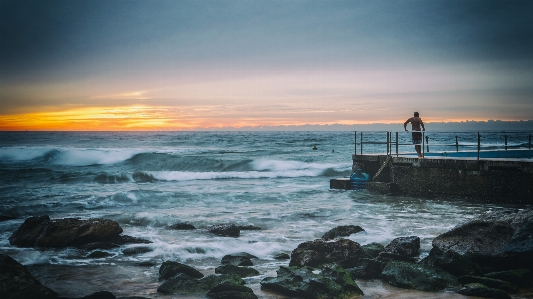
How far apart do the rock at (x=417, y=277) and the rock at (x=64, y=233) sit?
6.00 meters

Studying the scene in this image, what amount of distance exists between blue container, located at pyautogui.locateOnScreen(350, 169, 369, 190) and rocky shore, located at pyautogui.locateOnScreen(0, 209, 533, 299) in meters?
9.84

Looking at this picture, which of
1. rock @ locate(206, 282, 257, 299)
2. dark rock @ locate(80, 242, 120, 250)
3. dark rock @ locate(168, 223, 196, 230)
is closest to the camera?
rock @ locate(206, 282, 257, 299)

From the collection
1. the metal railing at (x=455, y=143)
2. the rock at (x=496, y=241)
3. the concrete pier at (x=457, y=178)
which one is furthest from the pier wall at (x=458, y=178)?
the rock at (x=496, y=241)

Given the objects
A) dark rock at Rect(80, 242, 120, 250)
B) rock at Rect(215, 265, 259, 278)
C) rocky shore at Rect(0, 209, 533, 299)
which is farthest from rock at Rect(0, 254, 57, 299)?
dark rock at Rect(80, 242, 120, 250)

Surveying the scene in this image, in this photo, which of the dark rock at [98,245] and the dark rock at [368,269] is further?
the dark rock at [98,245]

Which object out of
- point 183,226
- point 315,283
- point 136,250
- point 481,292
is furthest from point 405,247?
point 183,226

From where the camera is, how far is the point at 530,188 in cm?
1316

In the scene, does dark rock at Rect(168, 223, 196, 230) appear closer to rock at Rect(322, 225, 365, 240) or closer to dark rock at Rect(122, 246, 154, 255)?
dark rock at Rect(122, 246, 154, 255)

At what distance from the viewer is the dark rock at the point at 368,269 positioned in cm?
676

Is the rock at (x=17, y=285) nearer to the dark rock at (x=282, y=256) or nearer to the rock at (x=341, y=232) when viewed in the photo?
the dark rock at (x=282, y=256)

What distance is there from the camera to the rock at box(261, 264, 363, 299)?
19.1 ft

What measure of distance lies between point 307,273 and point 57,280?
13.2 ft

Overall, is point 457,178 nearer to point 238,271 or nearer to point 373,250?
point 373,250

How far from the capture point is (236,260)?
303 inches
